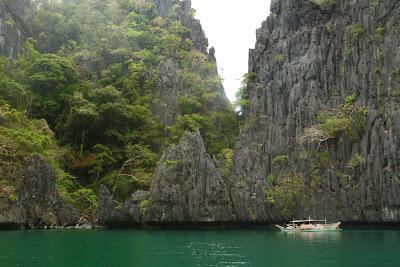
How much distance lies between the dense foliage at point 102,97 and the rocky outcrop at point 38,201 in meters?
1.79

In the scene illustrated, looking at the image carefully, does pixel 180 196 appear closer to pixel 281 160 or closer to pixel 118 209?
pixel 118 209

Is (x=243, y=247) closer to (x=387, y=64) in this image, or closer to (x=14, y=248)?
(x=14, y=248)

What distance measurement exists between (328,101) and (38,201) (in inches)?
1218

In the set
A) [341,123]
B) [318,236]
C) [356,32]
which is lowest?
[318,236]

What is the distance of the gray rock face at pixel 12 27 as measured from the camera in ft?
188

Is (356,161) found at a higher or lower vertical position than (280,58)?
lower

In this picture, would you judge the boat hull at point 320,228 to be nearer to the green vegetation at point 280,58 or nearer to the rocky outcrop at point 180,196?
the rocky outcrop at point 180,196

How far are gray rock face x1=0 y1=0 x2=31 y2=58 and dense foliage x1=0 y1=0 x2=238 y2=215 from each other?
1488 mm

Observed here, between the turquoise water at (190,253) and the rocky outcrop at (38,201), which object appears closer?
the turquoise water at (190,253)

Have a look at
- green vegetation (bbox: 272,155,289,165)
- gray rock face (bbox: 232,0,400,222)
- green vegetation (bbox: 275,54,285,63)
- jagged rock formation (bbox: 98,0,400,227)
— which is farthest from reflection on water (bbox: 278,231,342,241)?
green vegetation (bbox: 275,54,285,63)

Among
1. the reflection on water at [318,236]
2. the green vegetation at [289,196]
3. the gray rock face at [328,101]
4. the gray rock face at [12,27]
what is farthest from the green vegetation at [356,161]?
the gray rock face at [12,27]

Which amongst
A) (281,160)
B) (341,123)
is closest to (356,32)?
(341,123)

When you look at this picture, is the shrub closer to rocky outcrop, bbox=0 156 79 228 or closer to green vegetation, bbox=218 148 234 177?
rocky outcrop, bbox=0 156 79 228

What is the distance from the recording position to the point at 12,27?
194 feet
